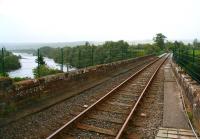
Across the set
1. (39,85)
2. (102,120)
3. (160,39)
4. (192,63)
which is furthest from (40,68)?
(160,39)

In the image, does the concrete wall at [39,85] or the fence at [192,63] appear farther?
the fence at [192,63]

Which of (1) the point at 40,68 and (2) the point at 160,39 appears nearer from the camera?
(1) the point at 40,68

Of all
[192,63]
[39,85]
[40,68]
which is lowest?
[39,85]

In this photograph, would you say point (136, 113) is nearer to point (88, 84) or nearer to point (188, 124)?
point (188, 124)

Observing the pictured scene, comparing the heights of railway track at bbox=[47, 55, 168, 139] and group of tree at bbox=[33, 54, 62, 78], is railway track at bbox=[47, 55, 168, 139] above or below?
below

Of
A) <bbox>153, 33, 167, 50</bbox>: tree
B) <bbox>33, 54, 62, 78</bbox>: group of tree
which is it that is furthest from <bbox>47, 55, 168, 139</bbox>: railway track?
<bbox>153, 33, 167, 50</bbox>: tree

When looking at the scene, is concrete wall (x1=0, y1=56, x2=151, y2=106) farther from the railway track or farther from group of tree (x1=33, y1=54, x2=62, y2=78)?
the railway track

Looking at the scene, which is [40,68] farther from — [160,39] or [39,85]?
[160,39]

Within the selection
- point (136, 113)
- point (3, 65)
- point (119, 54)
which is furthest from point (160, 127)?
point (119, 54)

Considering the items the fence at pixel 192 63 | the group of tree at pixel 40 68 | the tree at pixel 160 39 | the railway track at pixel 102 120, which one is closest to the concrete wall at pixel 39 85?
the group of tree at pixel 40 68

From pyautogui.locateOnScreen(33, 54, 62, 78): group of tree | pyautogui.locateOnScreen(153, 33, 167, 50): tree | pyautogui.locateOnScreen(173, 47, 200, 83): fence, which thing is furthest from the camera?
pyautogui.locateOnScreen(153, 33, 167, 50): tree

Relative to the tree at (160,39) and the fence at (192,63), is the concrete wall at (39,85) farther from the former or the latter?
the tree at (160,39)

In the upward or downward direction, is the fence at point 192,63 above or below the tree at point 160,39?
below

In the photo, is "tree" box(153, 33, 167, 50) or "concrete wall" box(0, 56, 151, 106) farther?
"tree" box(153, 33, 167, 50)
